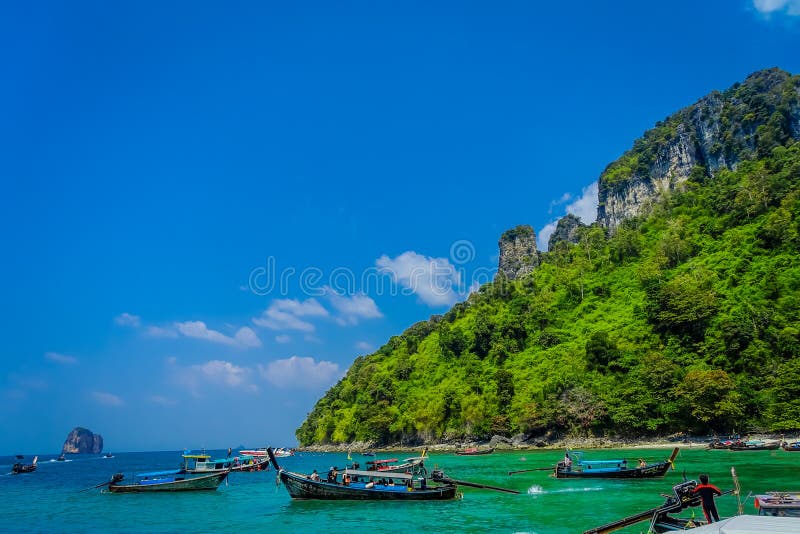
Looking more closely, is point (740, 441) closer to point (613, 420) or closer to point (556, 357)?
point (613, 420)

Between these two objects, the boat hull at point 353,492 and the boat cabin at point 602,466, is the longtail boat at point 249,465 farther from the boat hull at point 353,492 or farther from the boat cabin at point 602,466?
the boat cabin at point 602,466

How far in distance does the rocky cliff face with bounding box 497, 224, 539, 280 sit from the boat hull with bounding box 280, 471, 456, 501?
124 metres

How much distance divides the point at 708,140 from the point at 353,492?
401 feet

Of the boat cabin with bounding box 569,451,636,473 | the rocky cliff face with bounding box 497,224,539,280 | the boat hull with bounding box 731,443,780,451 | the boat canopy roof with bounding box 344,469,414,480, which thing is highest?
the rocky cliff face with bounding box 497,224,539,280

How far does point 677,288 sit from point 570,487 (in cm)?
5321

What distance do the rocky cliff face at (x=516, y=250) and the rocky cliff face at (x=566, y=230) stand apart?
8203 mm

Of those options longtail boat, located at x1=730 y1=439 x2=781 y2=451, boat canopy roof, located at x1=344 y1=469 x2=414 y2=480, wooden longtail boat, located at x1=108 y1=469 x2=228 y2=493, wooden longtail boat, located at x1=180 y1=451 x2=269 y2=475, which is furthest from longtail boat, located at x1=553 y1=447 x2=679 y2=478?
wooden longtail boat, located at x1=180 y1=451 x2=269 y2=475

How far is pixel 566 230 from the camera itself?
527 feet

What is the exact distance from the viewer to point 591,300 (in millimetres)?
103875

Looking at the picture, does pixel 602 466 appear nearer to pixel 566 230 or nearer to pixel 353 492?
pixel 353 492

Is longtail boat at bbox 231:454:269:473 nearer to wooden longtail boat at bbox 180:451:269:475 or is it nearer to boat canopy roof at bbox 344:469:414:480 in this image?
wooden longtail boat at bbox 180:451:269:475

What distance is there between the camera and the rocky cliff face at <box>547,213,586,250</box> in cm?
15725

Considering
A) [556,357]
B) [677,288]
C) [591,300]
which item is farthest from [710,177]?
[556,357]

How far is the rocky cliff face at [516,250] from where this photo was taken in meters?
152
